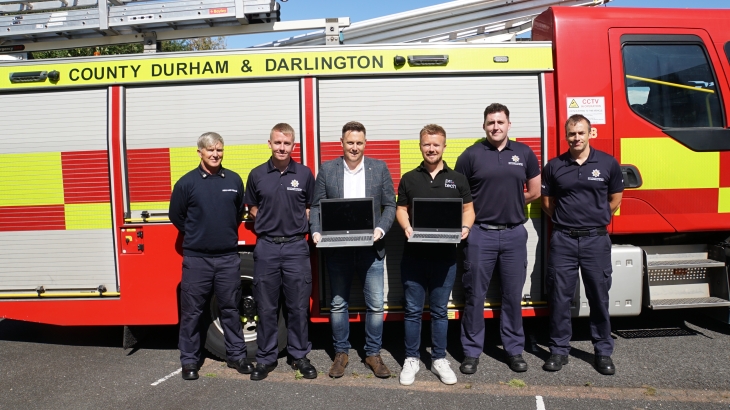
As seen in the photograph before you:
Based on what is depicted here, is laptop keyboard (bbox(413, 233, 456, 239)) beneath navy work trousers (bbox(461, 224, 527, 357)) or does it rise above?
above

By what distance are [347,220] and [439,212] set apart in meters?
0.68

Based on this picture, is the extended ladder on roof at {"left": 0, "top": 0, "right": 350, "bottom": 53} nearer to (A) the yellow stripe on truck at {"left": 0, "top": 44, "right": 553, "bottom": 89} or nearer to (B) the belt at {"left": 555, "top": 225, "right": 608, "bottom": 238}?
(A) the yellow stripe on truck at {"left": 0, "top": 44, "right": 553, "bottom": 89}

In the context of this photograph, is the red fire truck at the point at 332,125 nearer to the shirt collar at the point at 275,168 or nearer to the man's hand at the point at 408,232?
the shirt collar at the point at 275,168

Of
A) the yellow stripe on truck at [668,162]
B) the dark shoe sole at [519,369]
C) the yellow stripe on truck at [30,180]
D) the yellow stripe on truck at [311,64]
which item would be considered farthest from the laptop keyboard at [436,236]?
the yellow stripe on truck at [30,180]

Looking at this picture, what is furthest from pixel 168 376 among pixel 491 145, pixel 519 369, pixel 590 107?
pixel 590 107

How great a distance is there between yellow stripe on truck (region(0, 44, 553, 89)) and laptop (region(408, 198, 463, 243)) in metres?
1.24

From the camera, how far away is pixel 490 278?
176 inches

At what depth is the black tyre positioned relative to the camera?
15.7 feet

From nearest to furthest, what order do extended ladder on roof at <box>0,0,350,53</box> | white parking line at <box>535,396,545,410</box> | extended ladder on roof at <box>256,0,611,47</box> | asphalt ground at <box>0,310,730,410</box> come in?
1. white parking line at <box>535,396,545,410</box>
2. asphalt ground at <box>0,310,730,410</box>
3. extended ladder on roof at <box>0,0,350,53</box>
4. extended ladder on roof at <box>256,0,611,47</box>

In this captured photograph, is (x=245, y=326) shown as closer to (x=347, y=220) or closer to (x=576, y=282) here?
(x=347, y=220)

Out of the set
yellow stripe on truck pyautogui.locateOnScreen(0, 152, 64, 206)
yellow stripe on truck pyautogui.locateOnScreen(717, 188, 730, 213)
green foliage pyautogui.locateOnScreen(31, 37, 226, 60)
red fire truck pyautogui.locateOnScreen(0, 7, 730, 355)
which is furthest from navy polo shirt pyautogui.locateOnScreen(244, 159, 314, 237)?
green foliage pyautogui.locateOnScreen(31, 37, 226, 60)

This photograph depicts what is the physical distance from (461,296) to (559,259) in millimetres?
886

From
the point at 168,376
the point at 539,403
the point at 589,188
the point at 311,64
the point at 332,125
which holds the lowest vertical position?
Result: the point at 539,403

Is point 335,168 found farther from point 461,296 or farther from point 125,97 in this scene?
point 125,97
